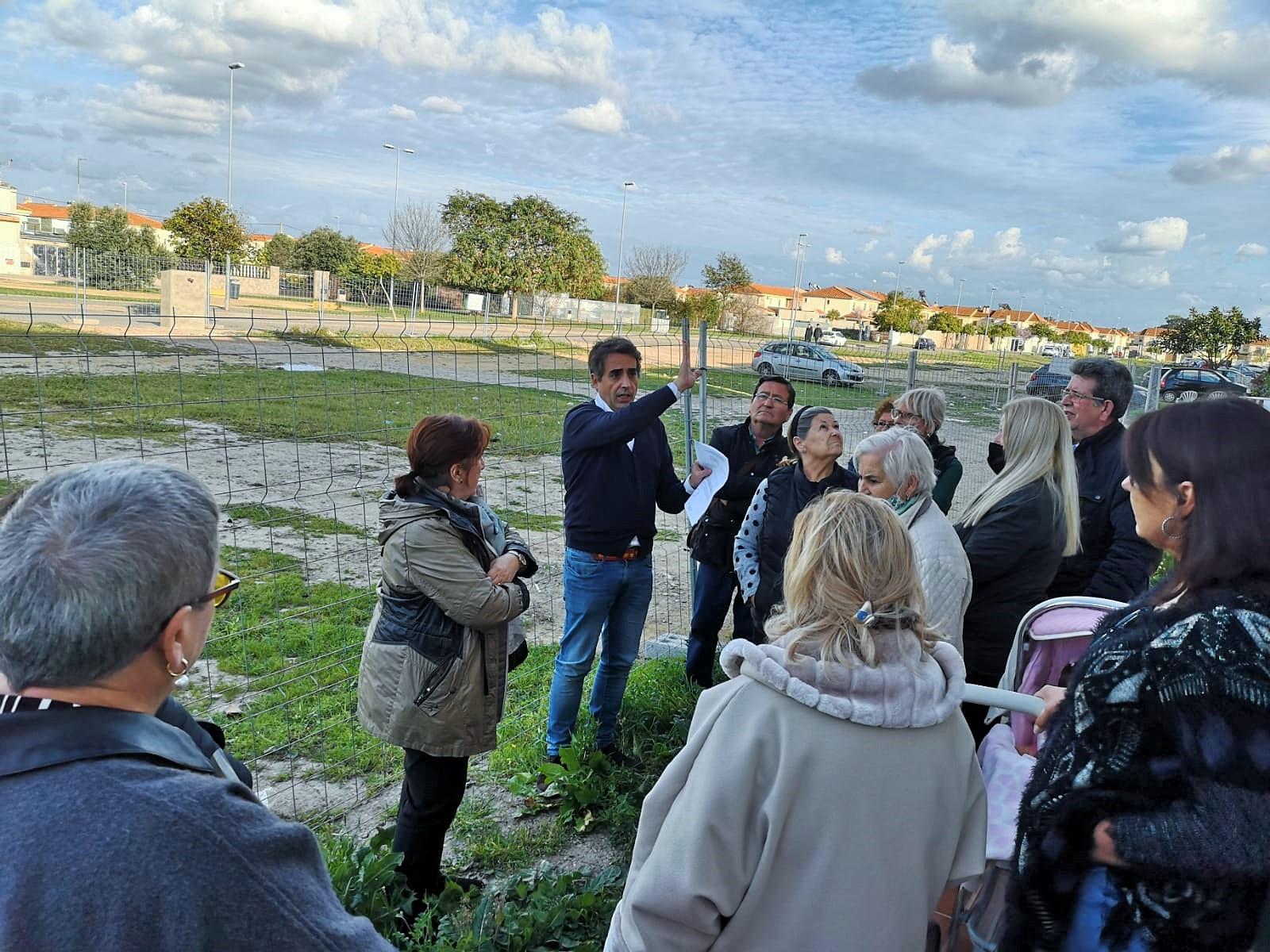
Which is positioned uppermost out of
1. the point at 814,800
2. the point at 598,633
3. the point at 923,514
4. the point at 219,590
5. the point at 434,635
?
the point at 219,590

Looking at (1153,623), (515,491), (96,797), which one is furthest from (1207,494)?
(515,491)

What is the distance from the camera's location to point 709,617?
4836 mm

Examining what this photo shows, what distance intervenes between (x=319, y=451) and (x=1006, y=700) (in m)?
10.7

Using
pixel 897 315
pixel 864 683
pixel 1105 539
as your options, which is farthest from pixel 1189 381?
pixel 897 315

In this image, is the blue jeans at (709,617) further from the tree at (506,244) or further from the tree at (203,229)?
the tree at (506,244)

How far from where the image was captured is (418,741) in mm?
2797

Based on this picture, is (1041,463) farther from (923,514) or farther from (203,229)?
(203,229)

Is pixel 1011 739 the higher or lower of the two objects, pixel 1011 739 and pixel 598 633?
the higher

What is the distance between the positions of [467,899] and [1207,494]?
8.62 ft

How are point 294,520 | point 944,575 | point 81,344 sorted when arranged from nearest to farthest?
point 944,575
point 81,344
point 294,520

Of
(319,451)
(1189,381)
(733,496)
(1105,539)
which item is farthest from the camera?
(1189,381)

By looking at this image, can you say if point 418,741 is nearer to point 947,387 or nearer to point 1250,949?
point 1250,949

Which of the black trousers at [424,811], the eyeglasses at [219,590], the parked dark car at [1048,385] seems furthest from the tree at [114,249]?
the eyeglasses at [219,590]

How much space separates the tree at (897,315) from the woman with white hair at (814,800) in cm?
7024
